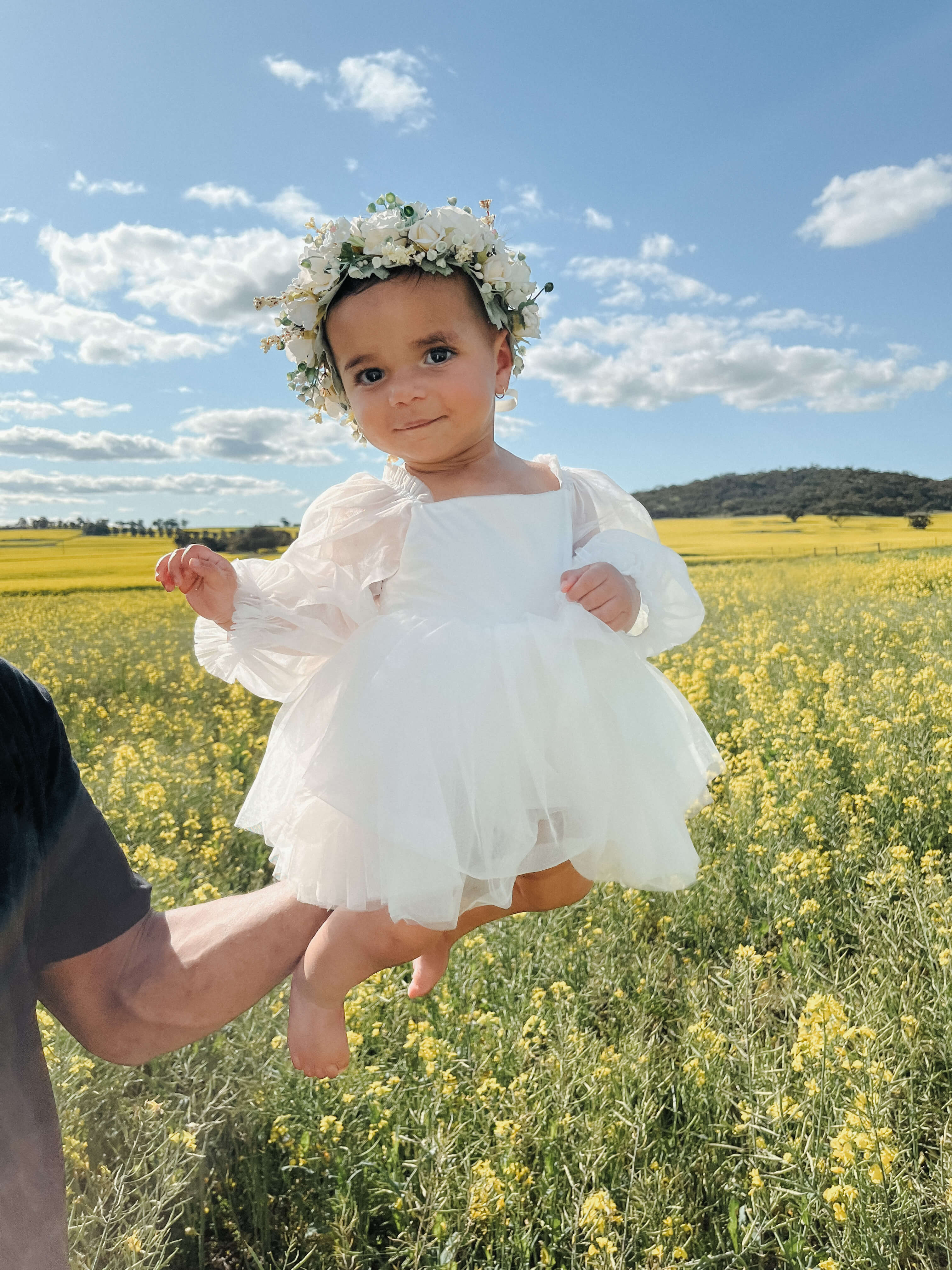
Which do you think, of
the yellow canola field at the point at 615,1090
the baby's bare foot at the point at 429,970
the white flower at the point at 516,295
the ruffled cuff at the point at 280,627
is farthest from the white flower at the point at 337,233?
the yellow canola field at the point at 615,1090

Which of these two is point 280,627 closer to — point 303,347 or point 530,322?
point 303,347

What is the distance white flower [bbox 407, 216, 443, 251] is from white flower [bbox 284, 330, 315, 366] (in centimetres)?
29

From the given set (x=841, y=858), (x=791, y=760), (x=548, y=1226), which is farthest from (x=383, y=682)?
(x=791, y=760)

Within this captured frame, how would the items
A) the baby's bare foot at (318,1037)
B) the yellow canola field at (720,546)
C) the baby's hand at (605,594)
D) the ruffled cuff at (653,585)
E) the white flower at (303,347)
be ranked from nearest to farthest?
the baby's bare foot at (318,1037), the baby's hand at (605,594), the ruffled cuff at (653,585), the white flower at (303,347), the yellow canola field at (720,546)

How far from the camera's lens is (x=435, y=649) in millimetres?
1488

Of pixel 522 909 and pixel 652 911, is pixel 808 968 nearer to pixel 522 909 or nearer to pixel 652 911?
pixel 652 911

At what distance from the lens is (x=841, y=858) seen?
3.26 meters

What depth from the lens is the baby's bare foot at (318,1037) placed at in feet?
4.65

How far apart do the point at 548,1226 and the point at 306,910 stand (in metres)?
1.09

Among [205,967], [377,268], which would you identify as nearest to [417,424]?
[377,268]

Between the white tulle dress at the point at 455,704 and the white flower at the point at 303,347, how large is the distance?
0.28 m

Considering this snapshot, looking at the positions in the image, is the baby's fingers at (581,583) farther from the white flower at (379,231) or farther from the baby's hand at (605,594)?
the white flower at (379,231)

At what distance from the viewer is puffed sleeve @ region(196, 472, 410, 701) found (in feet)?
4.92

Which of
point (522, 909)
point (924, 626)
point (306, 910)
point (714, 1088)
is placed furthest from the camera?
point (924, 626)
